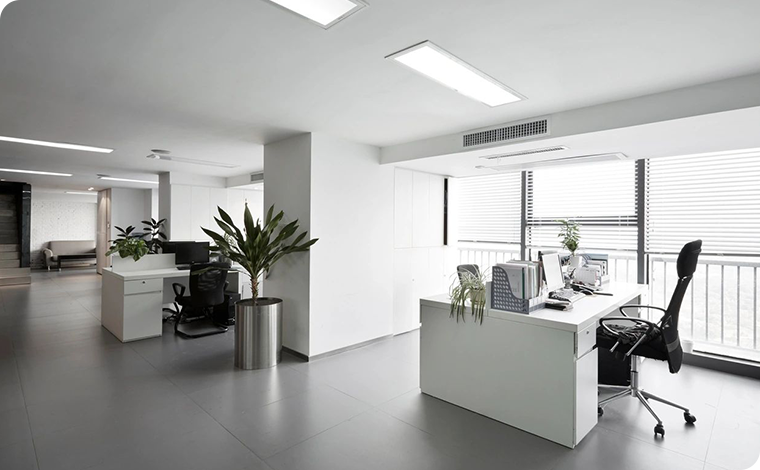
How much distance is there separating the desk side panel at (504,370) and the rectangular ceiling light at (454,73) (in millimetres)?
1812

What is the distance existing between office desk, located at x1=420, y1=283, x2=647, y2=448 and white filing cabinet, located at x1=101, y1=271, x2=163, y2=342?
3.82 metres

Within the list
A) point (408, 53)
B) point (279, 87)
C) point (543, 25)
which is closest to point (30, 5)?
point (279, 87)

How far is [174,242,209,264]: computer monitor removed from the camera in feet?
19.6

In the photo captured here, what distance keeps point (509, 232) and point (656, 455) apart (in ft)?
13.5

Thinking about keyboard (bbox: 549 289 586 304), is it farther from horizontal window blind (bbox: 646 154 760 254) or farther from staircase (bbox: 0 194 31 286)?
staircase (bbox: 0 194 31 286)

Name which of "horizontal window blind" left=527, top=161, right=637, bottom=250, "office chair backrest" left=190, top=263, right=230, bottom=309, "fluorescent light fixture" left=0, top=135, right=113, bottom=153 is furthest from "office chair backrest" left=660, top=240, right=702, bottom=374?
"fluorescent light fixture" left=0, top=135, right=113, bottom=153

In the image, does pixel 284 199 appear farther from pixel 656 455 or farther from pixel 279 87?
pixel 656 455

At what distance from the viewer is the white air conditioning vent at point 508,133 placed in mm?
3602

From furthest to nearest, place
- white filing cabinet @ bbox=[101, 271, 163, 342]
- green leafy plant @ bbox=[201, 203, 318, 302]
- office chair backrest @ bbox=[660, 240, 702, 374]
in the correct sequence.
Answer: white filing cabinet @ bbox=[101, 271, 163, 342]
green leafy plant @ bbox=[201, 203, 318, 302]
office chair backrest @ bbox=[660, 240, 702, 374]

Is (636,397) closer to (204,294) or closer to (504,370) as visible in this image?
(504,370)

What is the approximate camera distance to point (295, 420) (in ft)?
9.58

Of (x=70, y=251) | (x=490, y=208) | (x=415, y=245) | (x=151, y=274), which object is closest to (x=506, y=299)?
(x=415, y=245)

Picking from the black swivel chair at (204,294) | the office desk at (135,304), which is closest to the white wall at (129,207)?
the office desk at (135,304)

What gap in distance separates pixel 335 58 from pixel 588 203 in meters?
4.52
